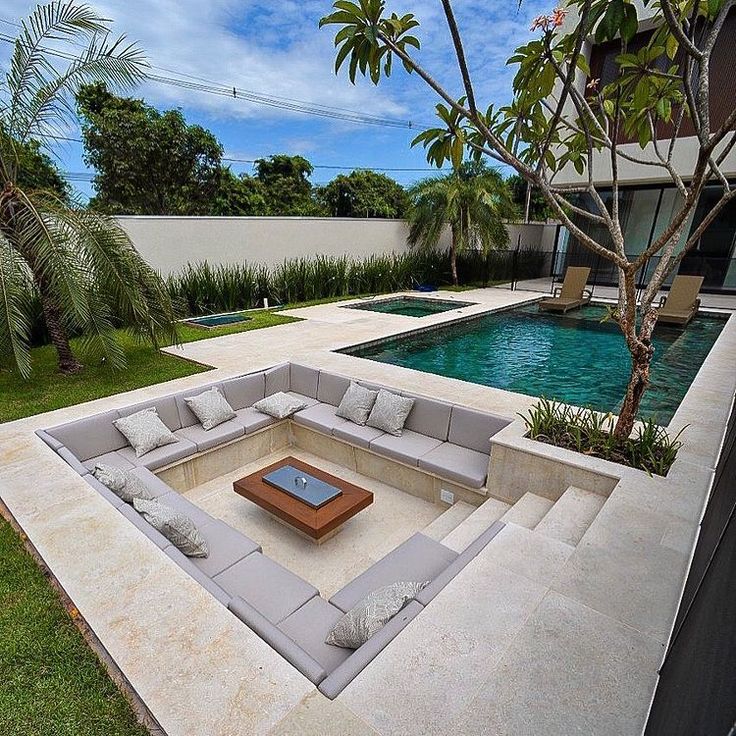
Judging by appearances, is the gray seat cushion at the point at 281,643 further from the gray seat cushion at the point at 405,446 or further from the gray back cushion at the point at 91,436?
the gray back cushion at the point at 91,436

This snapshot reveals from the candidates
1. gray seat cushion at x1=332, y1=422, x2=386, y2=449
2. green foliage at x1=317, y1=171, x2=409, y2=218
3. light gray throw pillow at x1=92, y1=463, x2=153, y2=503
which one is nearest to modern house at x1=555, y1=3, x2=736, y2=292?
gray seat cushion at x1=332, y1=422, x2=386, y2=449

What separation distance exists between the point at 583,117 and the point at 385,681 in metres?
4.38

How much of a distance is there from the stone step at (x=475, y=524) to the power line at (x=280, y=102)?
19264 millimetres

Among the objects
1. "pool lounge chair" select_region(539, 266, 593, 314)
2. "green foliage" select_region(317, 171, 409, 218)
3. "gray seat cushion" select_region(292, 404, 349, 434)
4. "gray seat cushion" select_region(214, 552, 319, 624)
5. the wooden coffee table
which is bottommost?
the wooden coffee table

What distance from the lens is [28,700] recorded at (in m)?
2.37

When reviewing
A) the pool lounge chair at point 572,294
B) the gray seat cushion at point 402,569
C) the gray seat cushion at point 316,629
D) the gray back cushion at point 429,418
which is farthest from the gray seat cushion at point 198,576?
the pool lounge chair at point 572,294

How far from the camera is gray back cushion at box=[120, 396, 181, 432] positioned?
591 cm

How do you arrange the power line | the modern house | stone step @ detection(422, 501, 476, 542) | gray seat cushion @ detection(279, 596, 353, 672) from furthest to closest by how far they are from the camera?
the power line → the modern house → stone step @ detection(422, 501, 476, 542) → gray seat cushion @ detection(279, 596, 353, 672)

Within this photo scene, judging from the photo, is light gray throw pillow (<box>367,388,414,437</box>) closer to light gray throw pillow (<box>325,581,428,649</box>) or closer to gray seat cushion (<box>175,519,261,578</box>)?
gray seat cushion (<box>175,519,261,578</box>)

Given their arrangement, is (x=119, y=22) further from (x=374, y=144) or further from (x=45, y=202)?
(x=374, y=144)

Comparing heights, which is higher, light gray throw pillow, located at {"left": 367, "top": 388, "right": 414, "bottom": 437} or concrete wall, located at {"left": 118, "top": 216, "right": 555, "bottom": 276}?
concrete wall, located at {"left": 118, "top": 216, "right": 555, "bottom": 276}

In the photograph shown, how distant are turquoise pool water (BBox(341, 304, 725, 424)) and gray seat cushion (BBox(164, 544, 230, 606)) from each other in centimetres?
616

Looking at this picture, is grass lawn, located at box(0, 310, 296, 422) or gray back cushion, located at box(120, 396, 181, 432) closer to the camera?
gray back cushion, located at box(120, 396, 181, 432)

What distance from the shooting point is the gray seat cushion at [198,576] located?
9.77 ft
